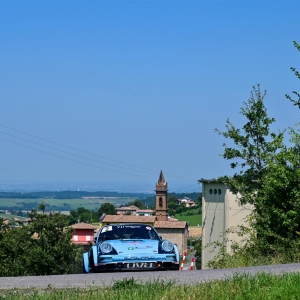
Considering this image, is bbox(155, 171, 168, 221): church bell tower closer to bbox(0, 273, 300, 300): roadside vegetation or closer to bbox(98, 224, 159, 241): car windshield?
bbox(98, 224, 159, 241): car windshield

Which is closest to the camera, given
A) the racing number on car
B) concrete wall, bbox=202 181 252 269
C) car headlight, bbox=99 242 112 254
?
the racing number on car

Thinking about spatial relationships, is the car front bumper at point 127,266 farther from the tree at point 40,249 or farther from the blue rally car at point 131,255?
the tree at point 40,249

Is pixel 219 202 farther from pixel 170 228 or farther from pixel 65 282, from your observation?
pixel 170 228

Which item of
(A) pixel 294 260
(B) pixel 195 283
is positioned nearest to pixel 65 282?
(B) pixel 195 283

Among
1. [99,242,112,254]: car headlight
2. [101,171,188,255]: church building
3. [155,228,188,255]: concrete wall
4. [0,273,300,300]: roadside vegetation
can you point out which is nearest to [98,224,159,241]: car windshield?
[99,242,112,254]: car headlight

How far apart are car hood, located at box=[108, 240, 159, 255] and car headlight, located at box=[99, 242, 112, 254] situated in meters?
0.12

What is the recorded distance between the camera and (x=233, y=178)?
89.7 feet

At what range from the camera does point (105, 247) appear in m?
13.3

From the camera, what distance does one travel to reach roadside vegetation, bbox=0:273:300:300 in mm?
7738

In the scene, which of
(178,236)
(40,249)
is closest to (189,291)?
(40,249)

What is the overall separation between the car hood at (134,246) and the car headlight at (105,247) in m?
0.12

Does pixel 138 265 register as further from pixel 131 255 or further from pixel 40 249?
pixel 40 249

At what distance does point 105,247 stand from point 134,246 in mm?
607

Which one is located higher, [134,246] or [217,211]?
[134,246]
